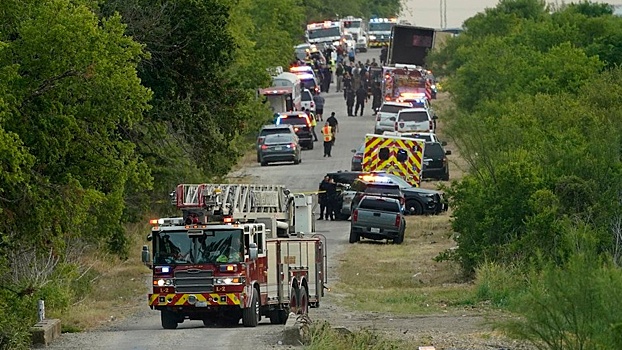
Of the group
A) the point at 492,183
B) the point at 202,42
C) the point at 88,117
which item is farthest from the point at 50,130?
the point at 492,183

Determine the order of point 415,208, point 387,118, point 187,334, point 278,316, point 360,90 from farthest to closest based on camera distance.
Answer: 1. point 360,90
2. point 387,118
3. point 415,208
4. point 278,316
5. point 187,334

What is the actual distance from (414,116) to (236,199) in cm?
3902

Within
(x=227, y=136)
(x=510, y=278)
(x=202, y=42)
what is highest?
(x=202, y=42)

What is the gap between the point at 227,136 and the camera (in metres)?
36.4

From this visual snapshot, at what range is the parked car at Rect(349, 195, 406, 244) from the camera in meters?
42.7

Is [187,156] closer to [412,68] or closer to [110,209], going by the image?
[110,209]

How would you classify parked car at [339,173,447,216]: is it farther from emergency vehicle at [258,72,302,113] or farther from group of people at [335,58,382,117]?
group of people at [335,58,382,117]

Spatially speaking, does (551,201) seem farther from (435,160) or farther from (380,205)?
(435,160)

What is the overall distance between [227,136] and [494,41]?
4295 cm

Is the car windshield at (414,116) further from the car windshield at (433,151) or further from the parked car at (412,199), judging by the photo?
the parked car at (412,199)

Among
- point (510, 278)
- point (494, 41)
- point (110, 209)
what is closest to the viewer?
point (110, 209)

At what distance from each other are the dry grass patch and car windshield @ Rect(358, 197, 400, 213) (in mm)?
1103

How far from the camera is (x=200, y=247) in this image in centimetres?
2492

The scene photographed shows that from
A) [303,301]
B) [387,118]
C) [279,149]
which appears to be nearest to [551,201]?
[303,301]
